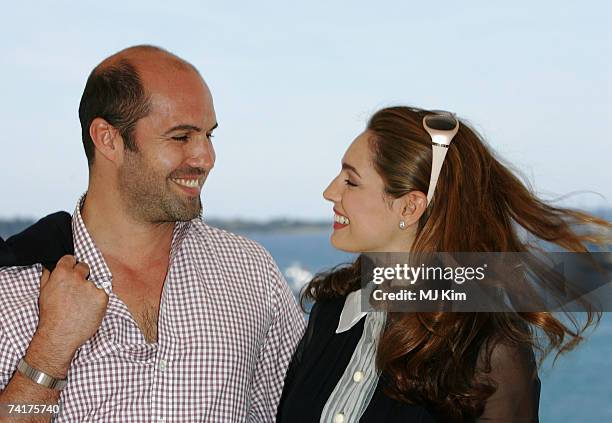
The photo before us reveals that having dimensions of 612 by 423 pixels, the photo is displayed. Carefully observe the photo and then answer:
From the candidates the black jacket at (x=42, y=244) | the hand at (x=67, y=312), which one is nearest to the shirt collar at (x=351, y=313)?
the hand at (x=67, y=312)

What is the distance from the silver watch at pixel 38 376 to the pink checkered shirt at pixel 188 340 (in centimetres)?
7

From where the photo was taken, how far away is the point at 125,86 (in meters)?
2.67

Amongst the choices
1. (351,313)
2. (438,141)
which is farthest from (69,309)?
(438,141)

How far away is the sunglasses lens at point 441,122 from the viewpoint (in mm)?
2523

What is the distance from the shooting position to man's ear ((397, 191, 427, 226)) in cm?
252

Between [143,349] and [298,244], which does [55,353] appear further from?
[298,244]

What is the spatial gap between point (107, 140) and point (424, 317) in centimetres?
A: 103

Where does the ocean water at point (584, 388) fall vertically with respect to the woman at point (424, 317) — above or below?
below

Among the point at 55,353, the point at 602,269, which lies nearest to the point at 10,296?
the point at 55,353

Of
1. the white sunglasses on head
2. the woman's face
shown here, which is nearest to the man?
the woman's face

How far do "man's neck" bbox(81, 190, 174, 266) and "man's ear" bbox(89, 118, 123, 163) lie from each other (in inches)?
4.6

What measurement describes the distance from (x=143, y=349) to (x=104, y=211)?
17.2 inches

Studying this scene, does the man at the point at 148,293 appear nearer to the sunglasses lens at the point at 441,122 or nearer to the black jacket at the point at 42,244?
the black jacket at the point at 42,244

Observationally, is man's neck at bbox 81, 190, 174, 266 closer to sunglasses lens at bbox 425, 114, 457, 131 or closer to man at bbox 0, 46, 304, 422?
man at bbox 0, 46, 304, 422
